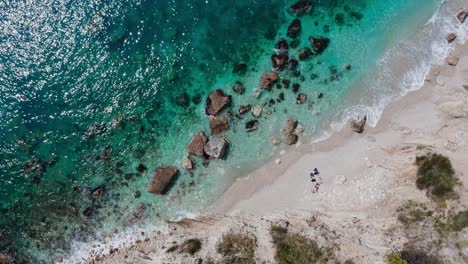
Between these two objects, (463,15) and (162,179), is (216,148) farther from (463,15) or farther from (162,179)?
(463,15)

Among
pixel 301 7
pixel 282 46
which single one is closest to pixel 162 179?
pixel 282 46

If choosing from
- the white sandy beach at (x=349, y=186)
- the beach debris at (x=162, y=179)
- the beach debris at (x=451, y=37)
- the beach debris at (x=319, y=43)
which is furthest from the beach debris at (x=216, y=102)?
the beach debris at (x=451, y=37)

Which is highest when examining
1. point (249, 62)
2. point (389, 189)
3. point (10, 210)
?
point (249, 62)

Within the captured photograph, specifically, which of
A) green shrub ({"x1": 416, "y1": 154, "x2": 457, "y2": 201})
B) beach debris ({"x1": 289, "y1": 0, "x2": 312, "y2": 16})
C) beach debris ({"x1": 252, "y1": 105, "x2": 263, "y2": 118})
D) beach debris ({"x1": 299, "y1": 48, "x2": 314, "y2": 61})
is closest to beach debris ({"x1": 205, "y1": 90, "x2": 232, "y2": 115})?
beach debris ({"x1": 252, "y1": 105, "x2": 263, "y2": 118})

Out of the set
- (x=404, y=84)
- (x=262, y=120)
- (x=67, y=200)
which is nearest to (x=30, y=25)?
(x=67, y=200)

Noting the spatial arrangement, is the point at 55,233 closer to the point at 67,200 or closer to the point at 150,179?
the point at 67,200

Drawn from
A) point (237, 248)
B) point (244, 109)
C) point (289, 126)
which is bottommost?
point (237, 248)

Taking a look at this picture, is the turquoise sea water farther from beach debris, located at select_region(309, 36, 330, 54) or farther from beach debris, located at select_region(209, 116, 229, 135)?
beach debris, located at select_region(209, 116, 229, 135)
